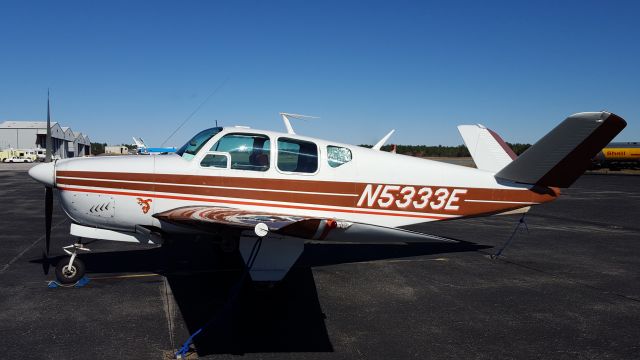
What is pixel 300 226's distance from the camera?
163 inches

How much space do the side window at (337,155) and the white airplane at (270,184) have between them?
0.06 feet

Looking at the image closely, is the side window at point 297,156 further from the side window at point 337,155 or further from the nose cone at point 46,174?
the nose cone at point 46,174

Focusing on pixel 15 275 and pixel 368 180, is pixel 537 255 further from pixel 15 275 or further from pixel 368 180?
pixel 15 275

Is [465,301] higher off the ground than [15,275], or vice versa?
[465,301]

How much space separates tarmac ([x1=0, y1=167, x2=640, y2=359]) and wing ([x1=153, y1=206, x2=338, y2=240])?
1181 millimetres

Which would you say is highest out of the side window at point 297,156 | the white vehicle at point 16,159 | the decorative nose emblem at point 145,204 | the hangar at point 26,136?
the side window at point 297,156

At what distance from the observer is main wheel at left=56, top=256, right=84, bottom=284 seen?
6.24 meters

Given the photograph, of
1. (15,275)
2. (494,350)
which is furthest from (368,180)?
(15,275)

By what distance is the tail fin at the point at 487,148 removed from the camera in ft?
25.4

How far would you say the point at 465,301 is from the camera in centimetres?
597

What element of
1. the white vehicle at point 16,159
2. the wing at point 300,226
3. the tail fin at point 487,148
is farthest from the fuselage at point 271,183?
the white vehicle at point 16,159

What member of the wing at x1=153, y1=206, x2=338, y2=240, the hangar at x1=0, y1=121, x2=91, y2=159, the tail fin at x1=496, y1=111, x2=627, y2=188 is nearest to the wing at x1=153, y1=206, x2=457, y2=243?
the wing at x1=153, y1=206, x2=338, y2=240

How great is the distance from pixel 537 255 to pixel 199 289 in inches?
272

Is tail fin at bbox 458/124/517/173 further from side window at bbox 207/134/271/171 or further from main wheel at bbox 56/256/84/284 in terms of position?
main wheel at bbox 56/256/84/284
